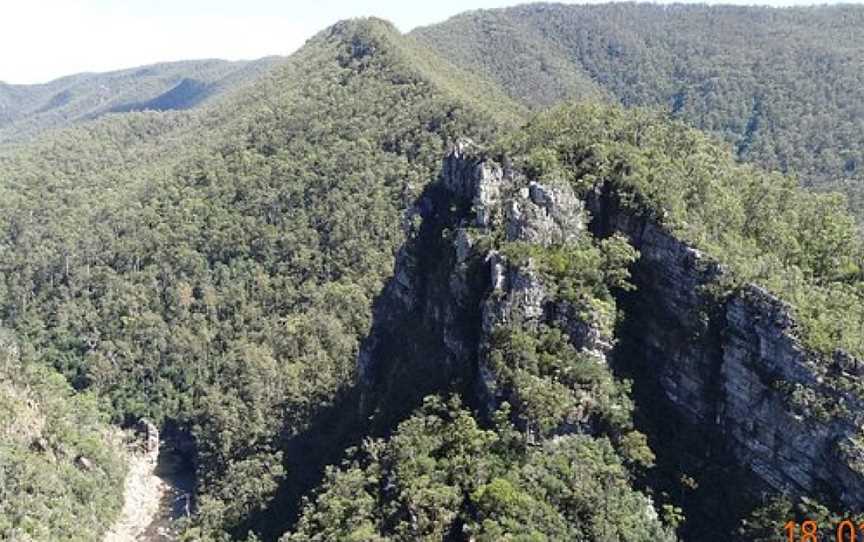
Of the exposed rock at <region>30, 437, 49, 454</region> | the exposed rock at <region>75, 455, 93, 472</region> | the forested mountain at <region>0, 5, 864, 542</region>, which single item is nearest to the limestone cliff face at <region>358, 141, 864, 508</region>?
the forested mountain at <region>0, 5, 864, 542</region>

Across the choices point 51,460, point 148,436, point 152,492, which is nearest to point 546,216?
point 51,460

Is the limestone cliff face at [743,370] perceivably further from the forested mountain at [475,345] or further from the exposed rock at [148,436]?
the exposed rock at [148,436]

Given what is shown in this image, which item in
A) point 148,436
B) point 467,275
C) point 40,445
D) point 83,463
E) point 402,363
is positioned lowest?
point 148,436

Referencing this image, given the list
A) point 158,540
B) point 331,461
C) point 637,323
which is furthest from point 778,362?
point 158,540

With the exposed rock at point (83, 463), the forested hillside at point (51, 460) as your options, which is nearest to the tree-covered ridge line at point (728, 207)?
the forested hillside at point (51, 460)

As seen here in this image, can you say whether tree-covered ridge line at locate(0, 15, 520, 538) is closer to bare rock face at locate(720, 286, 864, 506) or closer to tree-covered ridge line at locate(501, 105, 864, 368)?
tree-covered ridge line at locate(501, 105, 864, 368)

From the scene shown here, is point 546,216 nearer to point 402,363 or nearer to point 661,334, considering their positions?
point 661,334
